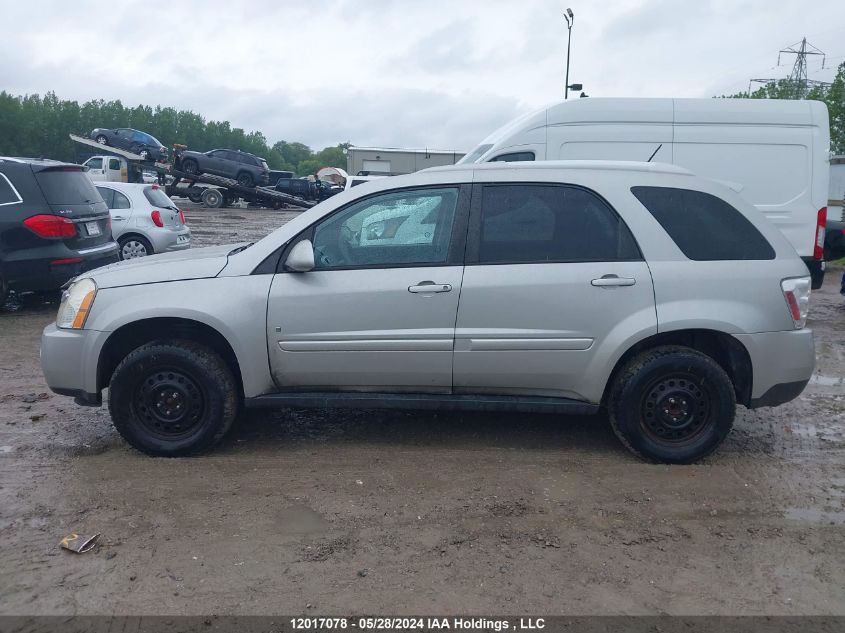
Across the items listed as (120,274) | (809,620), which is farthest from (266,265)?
(809,620)

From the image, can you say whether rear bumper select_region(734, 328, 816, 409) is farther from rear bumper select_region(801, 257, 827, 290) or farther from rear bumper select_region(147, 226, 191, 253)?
rear bumper select_region(147, 226, 191, 253)

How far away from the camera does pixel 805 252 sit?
9.12 m

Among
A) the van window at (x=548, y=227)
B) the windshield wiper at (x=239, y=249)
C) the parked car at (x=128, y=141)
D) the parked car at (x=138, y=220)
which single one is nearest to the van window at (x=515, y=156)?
the van window at (x=548, y=227)

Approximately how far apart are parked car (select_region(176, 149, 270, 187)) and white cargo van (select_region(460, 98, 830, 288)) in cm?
2598

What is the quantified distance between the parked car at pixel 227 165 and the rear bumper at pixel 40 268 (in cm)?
2503

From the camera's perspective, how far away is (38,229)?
8586mm

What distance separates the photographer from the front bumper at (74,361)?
469 centimetres

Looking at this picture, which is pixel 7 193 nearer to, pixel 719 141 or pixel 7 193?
pixel 7 193

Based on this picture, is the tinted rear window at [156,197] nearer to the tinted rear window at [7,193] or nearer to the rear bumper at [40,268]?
the tinted rear window at [7,193]

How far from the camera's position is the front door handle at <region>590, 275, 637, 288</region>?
4.55 metres

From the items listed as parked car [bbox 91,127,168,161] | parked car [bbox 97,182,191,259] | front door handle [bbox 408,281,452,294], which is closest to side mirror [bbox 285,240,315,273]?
front door handle [bbox 408,281,452,294]

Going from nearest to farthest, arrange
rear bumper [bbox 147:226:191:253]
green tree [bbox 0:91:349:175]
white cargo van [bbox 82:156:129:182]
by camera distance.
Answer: rear bumper [bbox 147:226:191:253]
white cargo van [bbox 82:156:129:182]
green tree [bbox 0:91:349:175]

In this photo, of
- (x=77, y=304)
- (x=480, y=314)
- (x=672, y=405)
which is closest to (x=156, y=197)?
(x=77, y=304)

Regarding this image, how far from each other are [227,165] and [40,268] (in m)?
26.3
